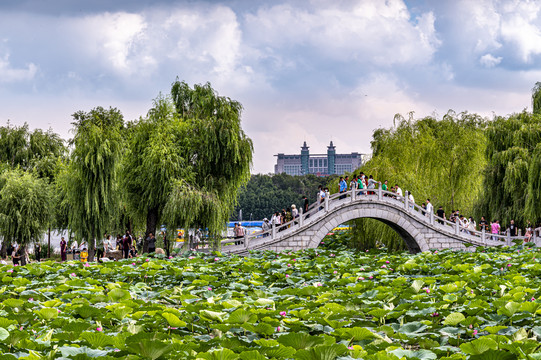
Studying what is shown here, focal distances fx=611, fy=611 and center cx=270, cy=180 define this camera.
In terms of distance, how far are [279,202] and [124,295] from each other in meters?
56.2

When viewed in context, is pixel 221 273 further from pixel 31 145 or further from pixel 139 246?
pixel 31 145

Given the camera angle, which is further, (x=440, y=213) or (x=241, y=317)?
(x=440, y=213)

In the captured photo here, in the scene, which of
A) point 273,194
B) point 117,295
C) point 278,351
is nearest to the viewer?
point 278,351

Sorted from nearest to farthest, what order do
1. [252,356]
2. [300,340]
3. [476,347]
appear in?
[252,356]
[476,347]
[300,340]

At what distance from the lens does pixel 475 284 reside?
7672 millimetres

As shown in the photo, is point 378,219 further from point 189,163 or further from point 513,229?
point 189,163

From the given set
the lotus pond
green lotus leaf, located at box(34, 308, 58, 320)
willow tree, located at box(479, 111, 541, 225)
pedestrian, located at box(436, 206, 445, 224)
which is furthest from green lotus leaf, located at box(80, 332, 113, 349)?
pedestrian, located at box(436, 206, 445, 224)

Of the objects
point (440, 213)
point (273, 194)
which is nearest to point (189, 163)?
point (440, 213)

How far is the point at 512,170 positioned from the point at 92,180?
525 inches

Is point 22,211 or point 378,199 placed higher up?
point 378,199

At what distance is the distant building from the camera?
191125mm

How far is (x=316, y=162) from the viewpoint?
19638 cm

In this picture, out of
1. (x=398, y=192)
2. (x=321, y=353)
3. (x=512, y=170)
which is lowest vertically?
(x=321, y=353)

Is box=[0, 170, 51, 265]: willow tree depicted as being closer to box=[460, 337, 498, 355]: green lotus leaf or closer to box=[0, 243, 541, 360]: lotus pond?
box=[0, 243, 541, 360]: lotus pond
